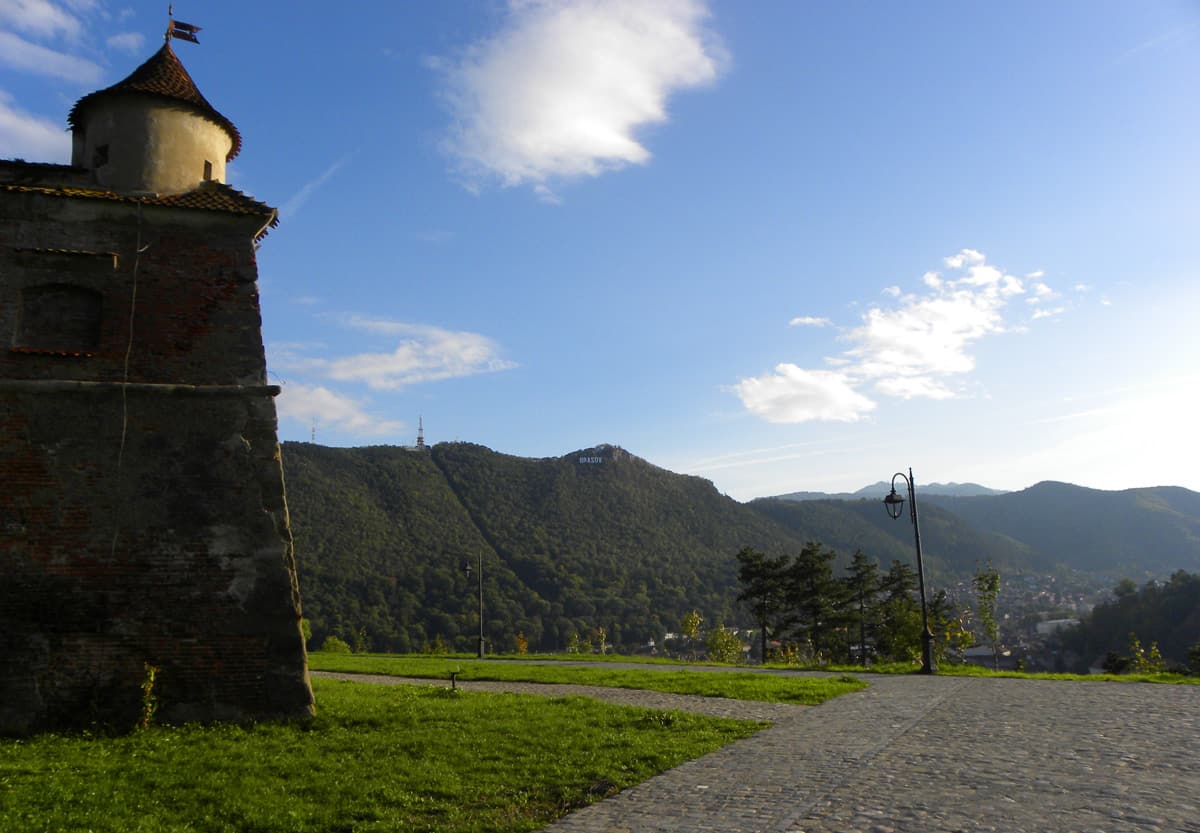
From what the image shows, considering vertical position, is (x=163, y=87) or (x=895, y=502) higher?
(x=163, y=87)

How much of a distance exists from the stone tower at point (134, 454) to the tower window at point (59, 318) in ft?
0.09

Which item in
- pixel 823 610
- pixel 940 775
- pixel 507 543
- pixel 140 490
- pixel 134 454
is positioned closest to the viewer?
pixel 940 775

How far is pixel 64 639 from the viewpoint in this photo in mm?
10578

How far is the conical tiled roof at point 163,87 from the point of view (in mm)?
13477

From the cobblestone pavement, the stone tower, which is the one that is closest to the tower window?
the stone tower

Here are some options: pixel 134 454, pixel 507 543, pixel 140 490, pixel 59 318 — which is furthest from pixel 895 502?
pixel 507 543

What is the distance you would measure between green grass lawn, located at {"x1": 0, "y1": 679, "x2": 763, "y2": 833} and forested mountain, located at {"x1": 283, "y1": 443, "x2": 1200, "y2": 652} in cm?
4814

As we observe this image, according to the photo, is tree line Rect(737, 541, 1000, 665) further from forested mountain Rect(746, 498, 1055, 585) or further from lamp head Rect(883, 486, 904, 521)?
forested mountain Rect(746, 498, 1055, 585)

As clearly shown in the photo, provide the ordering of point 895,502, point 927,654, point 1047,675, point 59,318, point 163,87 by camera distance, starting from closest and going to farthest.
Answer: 1. point 59,318
2. point 163,87
3. point 1047,675
4. point 927,654
5. point 895,502

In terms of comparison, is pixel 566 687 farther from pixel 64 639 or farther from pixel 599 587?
pixel 599 587

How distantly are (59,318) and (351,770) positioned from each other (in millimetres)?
9148

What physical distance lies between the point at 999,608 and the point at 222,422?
521 ft

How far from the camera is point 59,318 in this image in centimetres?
1200

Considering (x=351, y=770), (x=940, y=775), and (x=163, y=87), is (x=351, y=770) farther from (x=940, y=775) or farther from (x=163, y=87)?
(x=163, y=87)
